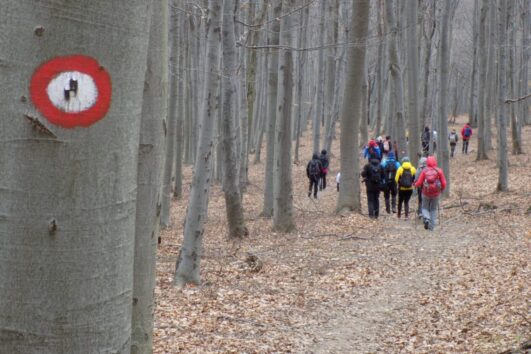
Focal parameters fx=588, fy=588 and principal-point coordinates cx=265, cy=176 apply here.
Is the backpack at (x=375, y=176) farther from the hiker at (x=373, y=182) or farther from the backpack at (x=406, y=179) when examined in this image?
the backpack at (x=406, y=179)

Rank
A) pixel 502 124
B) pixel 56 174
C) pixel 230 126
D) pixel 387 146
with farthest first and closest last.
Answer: pixel 387 146, pixel 502 124, pixel 230 126, pixel 56 174

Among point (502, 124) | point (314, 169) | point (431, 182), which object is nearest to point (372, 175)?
point (431, 182)

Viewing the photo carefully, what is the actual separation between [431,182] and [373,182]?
8.94ft

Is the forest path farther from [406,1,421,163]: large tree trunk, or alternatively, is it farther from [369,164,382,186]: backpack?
[406,1,421,163]: large tree trunk

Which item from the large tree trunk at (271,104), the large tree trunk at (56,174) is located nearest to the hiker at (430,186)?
the large tree trunk at (271,104)

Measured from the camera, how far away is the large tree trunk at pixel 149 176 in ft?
9.93

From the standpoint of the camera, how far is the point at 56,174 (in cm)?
159

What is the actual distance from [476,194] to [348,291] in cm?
1263

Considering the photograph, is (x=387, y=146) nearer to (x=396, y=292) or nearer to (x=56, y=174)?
(x=396, y=292)

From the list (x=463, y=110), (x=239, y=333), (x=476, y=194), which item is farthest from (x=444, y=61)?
(x=463, y=110)

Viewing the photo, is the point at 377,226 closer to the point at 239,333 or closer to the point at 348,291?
the point at 348,291

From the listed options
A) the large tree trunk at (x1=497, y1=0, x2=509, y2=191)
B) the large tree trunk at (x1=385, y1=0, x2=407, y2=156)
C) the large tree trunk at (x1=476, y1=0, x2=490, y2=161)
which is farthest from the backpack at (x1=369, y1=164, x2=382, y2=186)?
the large tree trunk at (x1=476, y1=0, x2=490, y2=161)

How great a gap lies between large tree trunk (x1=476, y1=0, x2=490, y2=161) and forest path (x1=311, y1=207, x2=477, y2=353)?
46.2ft

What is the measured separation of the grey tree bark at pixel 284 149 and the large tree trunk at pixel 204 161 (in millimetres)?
5088
